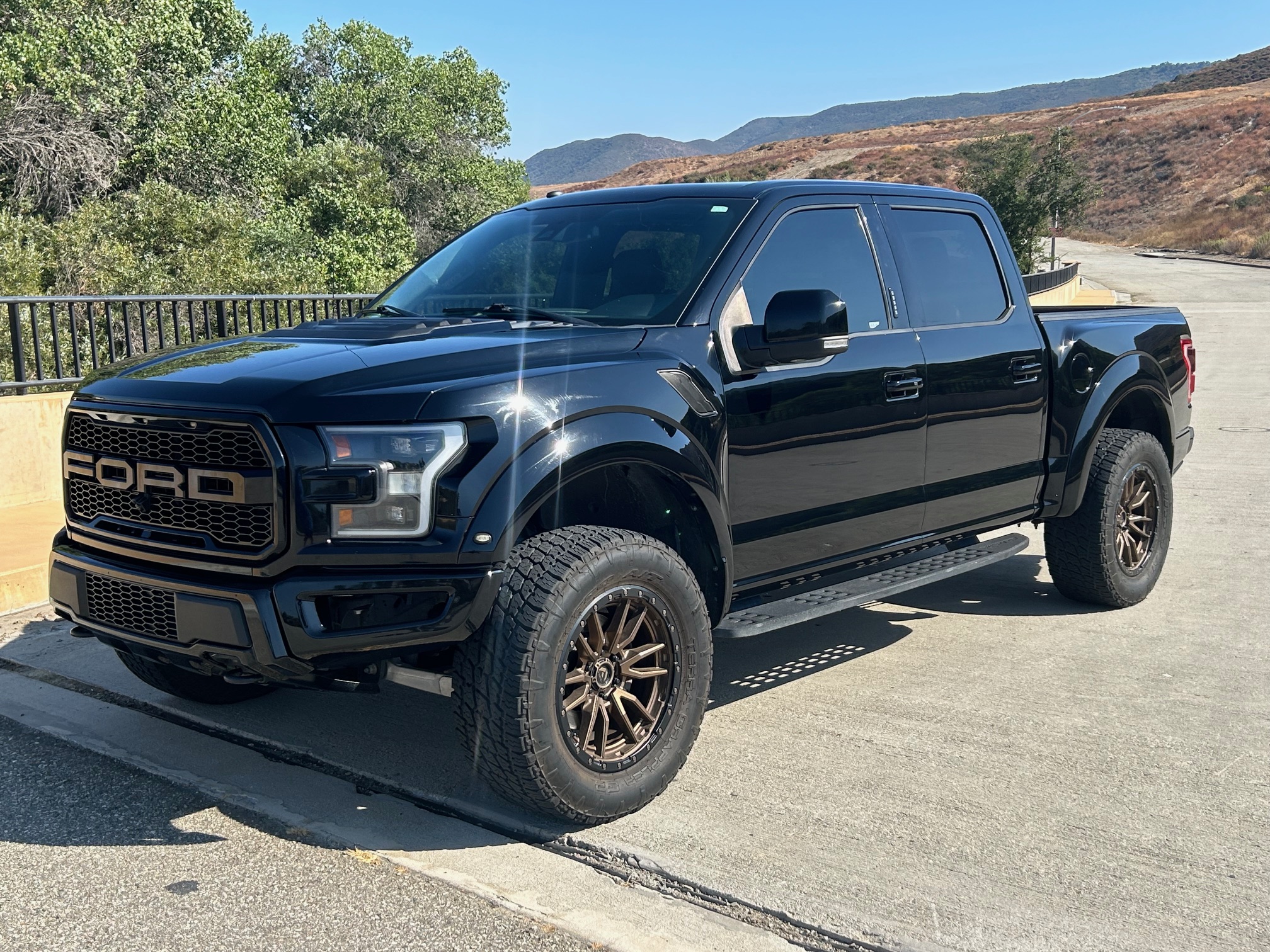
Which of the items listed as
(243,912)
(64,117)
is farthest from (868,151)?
(243,912)

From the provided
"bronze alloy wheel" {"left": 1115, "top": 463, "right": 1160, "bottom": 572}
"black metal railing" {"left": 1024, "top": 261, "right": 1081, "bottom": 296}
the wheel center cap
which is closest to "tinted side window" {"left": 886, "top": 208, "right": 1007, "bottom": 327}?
"bronze alloy wheel" {"left": 1115, "top": 463, "right": 1160, "bottom": 572}

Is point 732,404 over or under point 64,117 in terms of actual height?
under

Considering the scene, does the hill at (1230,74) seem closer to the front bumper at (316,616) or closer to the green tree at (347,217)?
the green tree at (347,217)

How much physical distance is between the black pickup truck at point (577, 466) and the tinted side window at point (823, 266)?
15 mm

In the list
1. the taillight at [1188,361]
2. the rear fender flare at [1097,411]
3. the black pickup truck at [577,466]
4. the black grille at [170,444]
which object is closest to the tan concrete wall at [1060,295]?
the taillight at [1188,361]

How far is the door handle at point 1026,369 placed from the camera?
5473 millimetres

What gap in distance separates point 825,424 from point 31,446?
6.00 meters

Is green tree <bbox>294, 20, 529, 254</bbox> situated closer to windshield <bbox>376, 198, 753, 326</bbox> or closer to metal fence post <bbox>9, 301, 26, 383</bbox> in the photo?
metal fence post <bbox>9, 301, 26, 383</bbox>

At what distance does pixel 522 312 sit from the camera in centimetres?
453

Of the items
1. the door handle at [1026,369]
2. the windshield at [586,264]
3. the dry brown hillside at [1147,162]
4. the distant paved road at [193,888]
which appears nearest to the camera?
the distant paved road at [193,888]

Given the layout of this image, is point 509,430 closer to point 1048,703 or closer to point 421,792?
point 421,792

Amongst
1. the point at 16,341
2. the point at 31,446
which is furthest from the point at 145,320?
the point at 31,446

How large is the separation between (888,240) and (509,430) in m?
2.29

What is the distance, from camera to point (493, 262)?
16.4 ft
